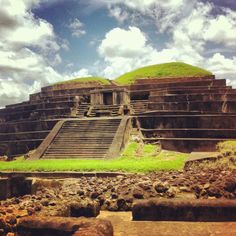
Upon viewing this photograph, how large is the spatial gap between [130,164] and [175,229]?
27.4 feet

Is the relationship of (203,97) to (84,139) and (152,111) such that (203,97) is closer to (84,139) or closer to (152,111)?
(152,111)

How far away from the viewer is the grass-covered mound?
30.1 m

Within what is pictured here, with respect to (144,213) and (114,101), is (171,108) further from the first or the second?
(144,213)

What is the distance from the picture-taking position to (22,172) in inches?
541

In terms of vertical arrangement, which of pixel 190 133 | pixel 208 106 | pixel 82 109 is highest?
pixel 82 109

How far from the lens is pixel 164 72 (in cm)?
3086

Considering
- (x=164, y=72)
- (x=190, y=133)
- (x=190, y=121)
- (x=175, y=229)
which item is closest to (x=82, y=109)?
(x=190, y=121)

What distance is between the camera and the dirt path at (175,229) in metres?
4.57

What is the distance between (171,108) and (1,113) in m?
12.2

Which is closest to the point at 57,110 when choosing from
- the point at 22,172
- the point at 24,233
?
the point at 22,172

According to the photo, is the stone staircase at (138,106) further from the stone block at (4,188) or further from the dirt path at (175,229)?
the dirt path at (175,229)

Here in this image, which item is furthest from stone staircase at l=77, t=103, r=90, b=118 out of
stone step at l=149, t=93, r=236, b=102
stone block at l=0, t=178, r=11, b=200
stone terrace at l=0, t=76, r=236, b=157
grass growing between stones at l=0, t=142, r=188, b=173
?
stone block at l=0, t=178, r=11, b=200

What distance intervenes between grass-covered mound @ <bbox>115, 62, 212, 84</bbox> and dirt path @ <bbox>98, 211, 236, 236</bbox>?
81.1 feet

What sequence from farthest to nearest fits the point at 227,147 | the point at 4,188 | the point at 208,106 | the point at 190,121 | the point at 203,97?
the point at 203,97 < the point at 208,106 < the point at 190,121 < the point at 227,147 < the point at 4,188
